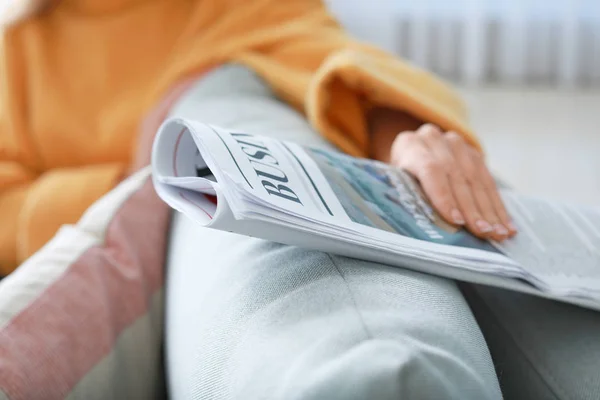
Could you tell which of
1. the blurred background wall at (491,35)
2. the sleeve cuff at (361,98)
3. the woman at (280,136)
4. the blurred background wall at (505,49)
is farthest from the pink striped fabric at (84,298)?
the blurred background wall at (491,35)

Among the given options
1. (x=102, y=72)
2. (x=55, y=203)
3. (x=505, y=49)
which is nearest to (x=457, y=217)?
(x=55, y=203)

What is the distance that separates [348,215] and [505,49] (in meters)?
1.99

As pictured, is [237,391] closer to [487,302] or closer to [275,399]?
[275,399]

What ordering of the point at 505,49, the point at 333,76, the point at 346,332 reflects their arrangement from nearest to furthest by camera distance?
the point at 346,332, the point at 333,76, the point at 505,49

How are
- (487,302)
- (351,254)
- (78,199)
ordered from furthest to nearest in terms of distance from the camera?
1. (78,199)
2. (487,302)
3. (351,254)

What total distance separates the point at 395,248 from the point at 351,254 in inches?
1.1

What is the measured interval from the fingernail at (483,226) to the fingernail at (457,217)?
0.01 m

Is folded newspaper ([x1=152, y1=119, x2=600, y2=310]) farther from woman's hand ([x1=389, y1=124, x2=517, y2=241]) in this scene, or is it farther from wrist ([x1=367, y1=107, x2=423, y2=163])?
wrist ([x1=367, y1=107, x2=423, y2=163])

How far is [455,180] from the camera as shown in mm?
648

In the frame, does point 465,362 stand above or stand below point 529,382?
above

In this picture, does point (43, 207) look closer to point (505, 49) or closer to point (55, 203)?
point (55, 203)

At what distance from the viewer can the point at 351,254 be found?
50 cm

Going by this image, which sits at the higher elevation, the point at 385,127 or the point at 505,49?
the point at 385,127

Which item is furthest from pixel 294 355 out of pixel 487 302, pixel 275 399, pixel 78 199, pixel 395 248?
pixel 78 199
